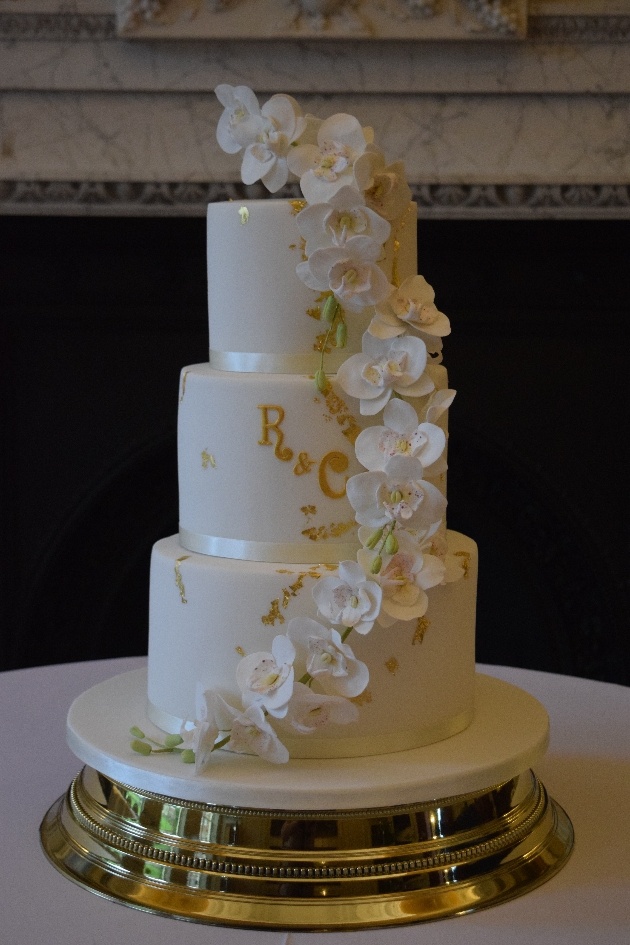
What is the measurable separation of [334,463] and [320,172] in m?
0.27

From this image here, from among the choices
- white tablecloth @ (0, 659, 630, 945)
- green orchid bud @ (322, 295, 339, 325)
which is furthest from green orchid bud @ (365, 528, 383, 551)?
white tablecloth @ (0, 659, 630, 945)

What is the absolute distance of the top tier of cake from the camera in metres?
1.07

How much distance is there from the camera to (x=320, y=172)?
1001 mm

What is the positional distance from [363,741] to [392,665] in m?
0.08

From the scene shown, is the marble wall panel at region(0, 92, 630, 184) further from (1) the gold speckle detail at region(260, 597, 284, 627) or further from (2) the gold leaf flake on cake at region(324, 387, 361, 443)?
(1) the gold speckle detail at region(260, 597, 284, 627)

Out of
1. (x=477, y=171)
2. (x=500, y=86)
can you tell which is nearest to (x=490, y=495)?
(x=477, y=171)

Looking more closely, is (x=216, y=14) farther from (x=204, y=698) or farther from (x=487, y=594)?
(x=204, y=698)

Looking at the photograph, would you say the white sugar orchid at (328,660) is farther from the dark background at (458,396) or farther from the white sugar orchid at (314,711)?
the dark background at (458,396)

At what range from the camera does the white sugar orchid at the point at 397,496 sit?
38.3 inches

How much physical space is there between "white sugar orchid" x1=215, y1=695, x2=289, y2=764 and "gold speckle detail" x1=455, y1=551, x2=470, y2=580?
0.27 m

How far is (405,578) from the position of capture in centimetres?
101

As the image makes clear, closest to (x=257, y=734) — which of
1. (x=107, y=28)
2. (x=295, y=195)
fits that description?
(x=295, y=195)

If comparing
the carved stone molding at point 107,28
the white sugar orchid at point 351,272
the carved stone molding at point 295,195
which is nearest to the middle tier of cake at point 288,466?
the white sugar orchid at point 351,272

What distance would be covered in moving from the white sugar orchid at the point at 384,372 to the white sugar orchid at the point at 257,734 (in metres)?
0.29
